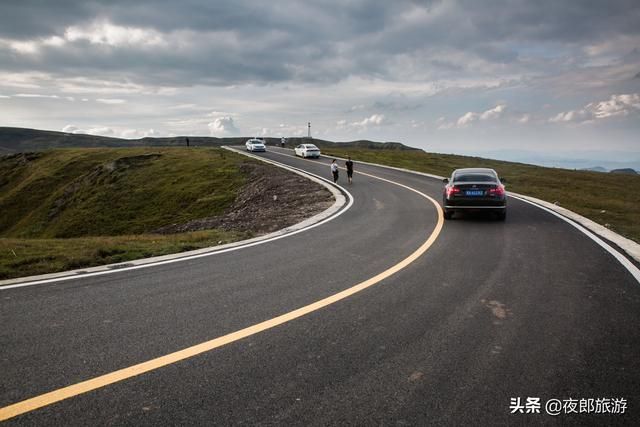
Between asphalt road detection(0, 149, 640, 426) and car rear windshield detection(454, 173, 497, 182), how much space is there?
209 inches

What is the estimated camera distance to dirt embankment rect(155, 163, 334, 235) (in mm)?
14719

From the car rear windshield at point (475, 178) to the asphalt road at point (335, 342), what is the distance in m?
5.31

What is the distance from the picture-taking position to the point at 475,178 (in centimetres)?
1270

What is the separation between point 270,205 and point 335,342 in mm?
A: 16071

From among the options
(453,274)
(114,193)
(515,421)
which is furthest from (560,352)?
(114,193)

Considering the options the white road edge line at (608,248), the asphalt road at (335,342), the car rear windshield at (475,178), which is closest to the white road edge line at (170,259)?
the asphalt road at (335,342)

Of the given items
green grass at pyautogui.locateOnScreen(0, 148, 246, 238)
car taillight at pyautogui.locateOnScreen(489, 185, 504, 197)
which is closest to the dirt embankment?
green grass at pyautogui.locateOnScreen(0, 148, 246, 238)

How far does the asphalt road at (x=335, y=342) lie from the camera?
3.00 m

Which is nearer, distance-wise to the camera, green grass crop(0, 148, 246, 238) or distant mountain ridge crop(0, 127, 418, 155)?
green grass crop(0, 148, 246, 238)

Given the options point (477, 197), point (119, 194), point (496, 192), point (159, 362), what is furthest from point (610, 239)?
point (119, 194)

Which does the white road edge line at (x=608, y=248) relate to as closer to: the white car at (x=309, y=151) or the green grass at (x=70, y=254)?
the green grass at (x=70, y=254)

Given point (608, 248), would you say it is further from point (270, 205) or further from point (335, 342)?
point (270, 205)

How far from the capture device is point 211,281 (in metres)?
6.21

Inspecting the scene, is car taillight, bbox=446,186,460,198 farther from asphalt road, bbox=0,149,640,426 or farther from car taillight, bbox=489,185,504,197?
asphalt road, bbox=0,149,640,426
